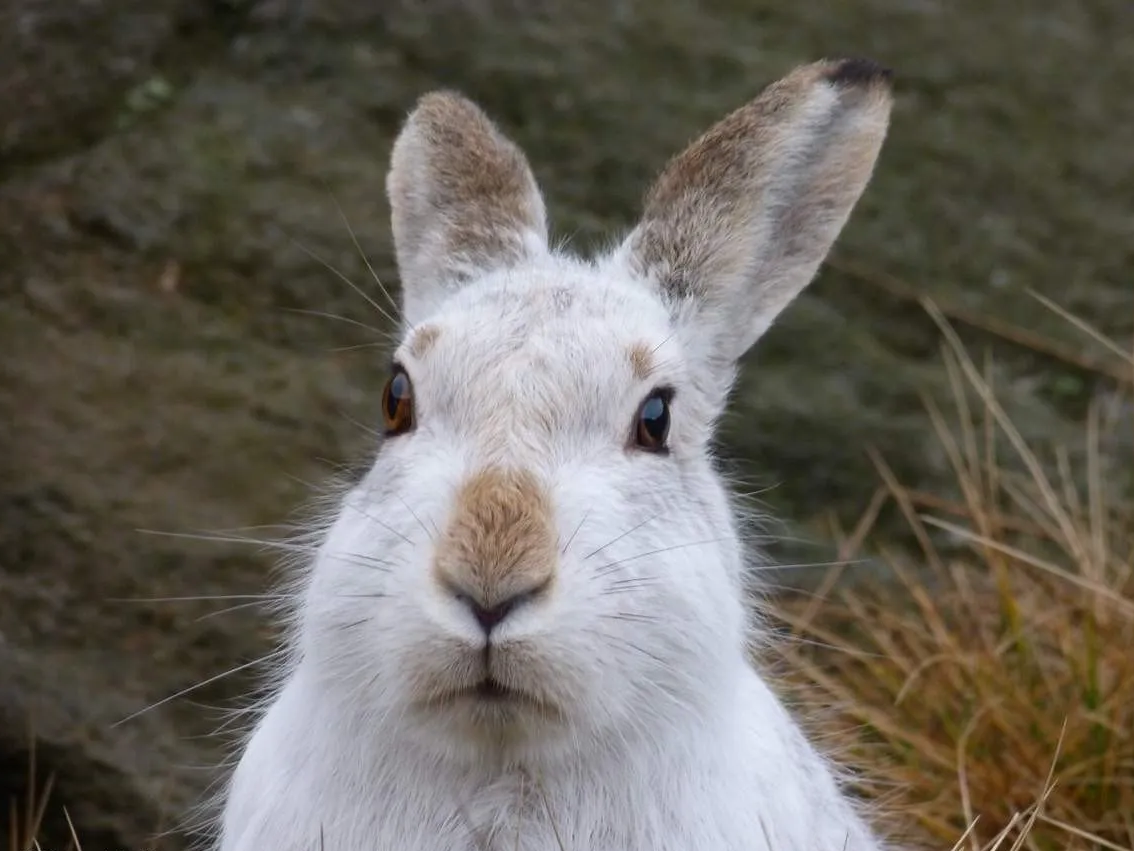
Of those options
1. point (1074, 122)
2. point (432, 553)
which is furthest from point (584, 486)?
point (1074, 122)

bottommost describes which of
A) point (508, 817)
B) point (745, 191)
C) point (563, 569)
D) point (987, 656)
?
point (987, 656)

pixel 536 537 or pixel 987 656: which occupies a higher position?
pixel 536 537

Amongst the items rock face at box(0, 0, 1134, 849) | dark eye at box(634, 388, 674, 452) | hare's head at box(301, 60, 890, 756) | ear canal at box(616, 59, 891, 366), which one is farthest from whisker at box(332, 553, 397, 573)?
rock face at box(0, 0, 1134, 849)

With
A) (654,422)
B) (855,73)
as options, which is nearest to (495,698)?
(654,422)

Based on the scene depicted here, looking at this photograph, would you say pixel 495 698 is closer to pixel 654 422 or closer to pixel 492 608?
pixel 492 608

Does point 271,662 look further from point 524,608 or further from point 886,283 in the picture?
point 886,283

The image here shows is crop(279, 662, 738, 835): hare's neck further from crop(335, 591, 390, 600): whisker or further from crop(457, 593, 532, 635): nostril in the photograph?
crop(457, 593, 532, 635): nostril

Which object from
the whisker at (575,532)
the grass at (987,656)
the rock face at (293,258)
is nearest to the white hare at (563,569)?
the whisker at (575,532)
